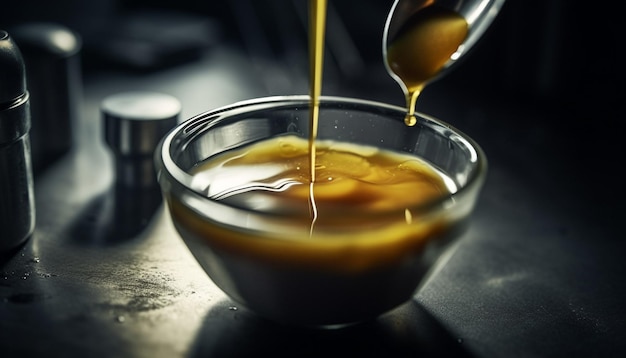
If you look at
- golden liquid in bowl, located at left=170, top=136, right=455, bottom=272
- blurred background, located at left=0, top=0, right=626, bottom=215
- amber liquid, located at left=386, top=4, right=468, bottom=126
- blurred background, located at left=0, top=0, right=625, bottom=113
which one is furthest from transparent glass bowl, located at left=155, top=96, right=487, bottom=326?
blurred background, located at left=0, top=0, right=625, bottom=113

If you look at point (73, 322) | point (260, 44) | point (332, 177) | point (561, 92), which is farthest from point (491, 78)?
point (73, 322)

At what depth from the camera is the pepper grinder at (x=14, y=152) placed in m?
0.82

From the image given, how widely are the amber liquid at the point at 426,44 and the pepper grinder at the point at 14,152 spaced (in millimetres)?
445

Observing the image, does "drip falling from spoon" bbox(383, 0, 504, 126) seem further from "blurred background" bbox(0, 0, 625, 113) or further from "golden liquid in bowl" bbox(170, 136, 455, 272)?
"blurred background" bbox(0, 0, 625, 113)

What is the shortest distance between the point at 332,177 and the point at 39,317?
35 cm

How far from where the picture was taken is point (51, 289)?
82 centimetres

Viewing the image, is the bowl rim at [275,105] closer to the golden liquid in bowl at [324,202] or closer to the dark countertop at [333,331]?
the golden liquid in bowl at [324,202]

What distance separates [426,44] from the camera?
2.84 ft

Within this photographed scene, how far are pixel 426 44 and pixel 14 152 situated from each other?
51 cm

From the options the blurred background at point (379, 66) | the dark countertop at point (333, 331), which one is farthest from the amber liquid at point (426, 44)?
the blurred background at point (379, 66)

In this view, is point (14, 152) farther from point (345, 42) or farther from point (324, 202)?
point (345, 42)

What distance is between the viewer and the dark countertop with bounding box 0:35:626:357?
2.45 ft

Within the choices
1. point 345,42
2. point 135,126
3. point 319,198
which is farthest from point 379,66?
point 319,198

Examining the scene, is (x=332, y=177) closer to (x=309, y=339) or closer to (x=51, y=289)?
(x=309, y=339)
